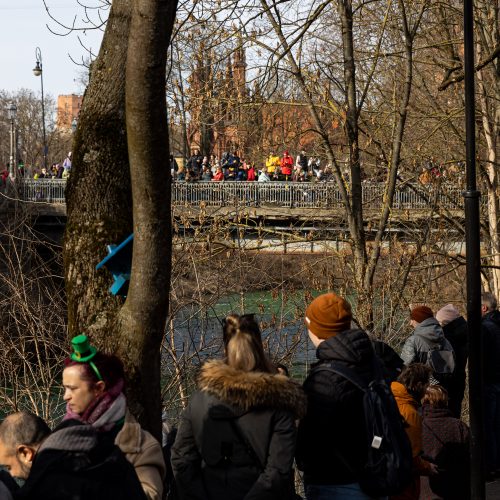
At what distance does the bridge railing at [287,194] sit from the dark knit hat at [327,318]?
310 inches

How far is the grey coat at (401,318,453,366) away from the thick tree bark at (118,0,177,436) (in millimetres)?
3443

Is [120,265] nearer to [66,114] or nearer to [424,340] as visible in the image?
[424,340]

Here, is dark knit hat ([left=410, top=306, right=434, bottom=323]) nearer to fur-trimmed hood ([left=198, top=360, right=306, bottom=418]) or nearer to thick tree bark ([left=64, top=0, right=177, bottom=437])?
thick tree bark ([left=64, top=0, right=177, bottom=437])

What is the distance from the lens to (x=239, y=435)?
4355 mm

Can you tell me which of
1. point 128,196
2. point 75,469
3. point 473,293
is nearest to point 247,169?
point 473,293

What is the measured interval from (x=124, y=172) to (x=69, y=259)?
1.92ft

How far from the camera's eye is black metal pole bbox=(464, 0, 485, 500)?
6.80 m

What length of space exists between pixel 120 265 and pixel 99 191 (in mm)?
451

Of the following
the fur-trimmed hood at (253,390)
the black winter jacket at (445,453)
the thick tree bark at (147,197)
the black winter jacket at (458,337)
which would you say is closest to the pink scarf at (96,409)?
the fur-trimmed hood at (253,390)

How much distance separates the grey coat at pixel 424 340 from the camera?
833 centimetres

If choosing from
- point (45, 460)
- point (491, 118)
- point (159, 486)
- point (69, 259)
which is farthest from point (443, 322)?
point (491, 118)

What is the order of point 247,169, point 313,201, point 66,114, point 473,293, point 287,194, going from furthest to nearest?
point 66,114 → point 247,169 → point 287,194 → point 313,201 → point 473,293

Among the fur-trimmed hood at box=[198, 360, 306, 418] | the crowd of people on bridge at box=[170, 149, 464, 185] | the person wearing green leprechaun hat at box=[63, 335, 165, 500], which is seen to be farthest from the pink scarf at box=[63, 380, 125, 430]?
the crowd of people on bridge at box=[170, 149, 464, 185]

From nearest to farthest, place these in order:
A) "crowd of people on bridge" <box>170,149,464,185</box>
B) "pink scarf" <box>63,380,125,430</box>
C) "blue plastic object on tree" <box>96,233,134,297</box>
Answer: "pink scarf" <box>63,380,125,430</box> → "blue plastic object on tree" <box>96,233,134,297</box> → "crowd of people on bridge" <box>170,149,464,185</box>
